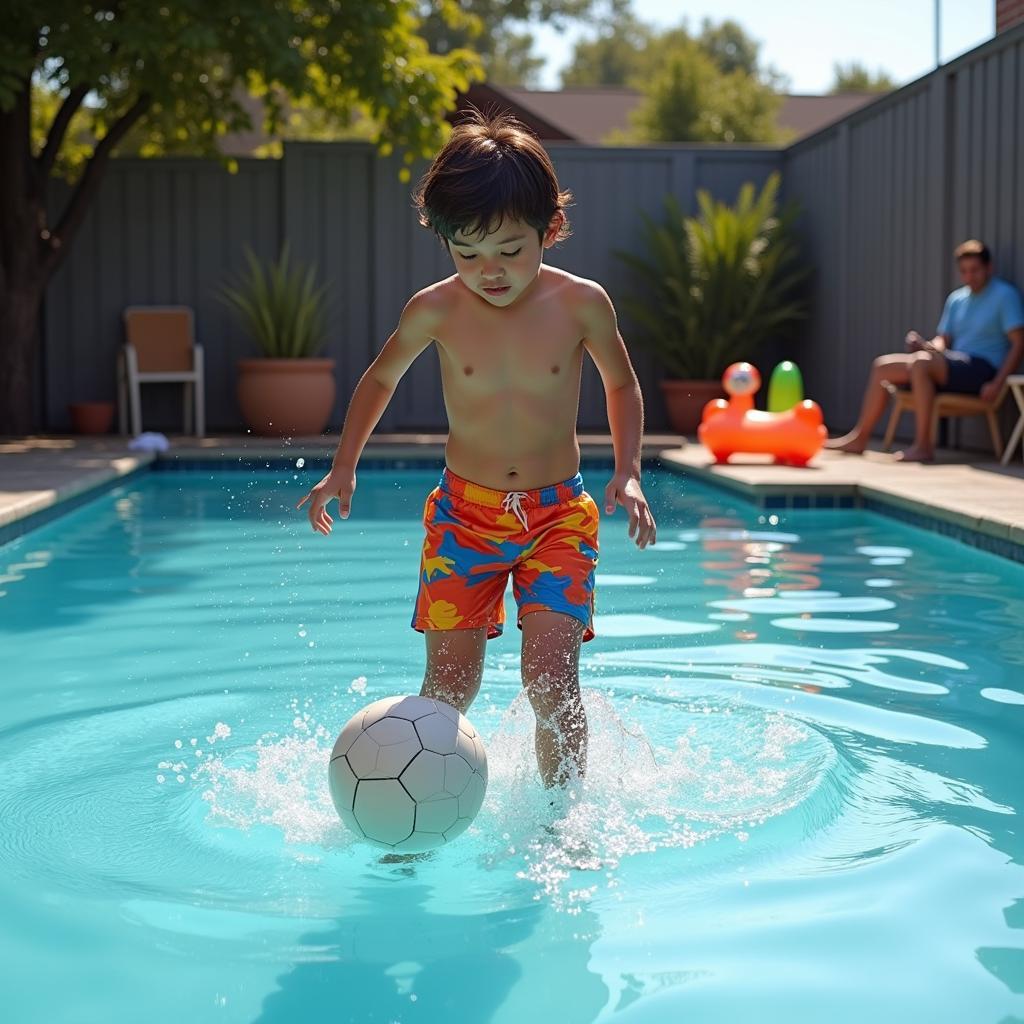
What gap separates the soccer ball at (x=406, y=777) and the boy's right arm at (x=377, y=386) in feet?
1.63

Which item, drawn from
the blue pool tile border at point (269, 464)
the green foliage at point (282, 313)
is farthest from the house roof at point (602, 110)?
the blue pool tile border at point (269, 464)

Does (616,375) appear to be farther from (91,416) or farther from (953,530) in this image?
(91,416)

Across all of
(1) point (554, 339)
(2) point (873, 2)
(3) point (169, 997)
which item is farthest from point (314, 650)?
(2) point (873, 2)

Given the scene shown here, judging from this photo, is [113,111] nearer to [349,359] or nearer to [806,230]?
[349,359]

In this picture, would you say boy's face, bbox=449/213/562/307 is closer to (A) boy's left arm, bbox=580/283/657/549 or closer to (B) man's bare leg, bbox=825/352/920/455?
(A) boy's left arm, bbox=580/283/657/549

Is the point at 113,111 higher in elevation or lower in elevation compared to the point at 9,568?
higher

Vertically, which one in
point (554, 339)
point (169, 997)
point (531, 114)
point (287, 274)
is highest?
point (531, 114)

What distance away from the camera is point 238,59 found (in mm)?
10828

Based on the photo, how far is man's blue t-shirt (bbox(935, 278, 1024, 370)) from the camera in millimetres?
8789

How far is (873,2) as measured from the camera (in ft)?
105

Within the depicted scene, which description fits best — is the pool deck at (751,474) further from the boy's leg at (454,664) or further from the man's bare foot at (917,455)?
the boy's leg at (454,664)

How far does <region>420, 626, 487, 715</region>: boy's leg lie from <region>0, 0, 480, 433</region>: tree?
7.55 m

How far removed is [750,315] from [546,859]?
400 inches

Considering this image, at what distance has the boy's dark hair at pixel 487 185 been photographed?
8.46 ft
